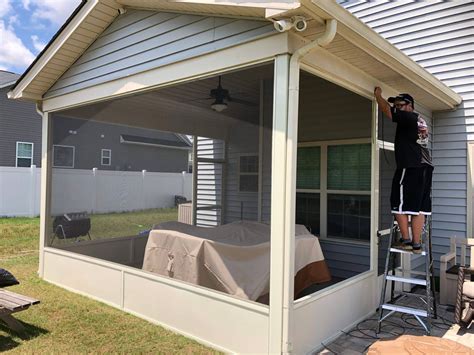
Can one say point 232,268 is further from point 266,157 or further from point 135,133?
point 135,133

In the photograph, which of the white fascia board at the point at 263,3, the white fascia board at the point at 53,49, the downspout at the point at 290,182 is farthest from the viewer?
the white fascia board at the point at 53,49

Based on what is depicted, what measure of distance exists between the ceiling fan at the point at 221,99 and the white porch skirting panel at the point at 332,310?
2.18m

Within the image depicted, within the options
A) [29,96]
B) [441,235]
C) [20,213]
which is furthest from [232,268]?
[20,213]

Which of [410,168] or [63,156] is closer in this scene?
[410,168]

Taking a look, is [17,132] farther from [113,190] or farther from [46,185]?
[113,190]

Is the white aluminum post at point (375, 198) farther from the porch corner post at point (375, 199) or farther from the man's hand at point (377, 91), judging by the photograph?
the man's hand at point (377, 91)

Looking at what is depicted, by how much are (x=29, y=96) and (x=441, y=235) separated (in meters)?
6.66

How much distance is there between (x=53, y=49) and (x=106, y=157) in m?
1.72

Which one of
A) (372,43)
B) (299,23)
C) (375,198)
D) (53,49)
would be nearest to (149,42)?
(53,49)

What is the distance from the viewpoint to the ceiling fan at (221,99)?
4.24 m

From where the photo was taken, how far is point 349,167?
5367mm

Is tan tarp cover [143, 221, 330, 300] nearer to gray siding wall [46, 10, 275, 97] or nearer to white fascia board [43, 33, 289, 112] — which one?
white fascia board [43, 33, 289, 112]

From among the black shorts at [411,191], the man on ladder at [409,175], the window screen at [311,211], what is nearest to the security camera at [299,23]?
the man on ladder at [409,175]

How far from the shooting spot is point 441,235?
573 cm
